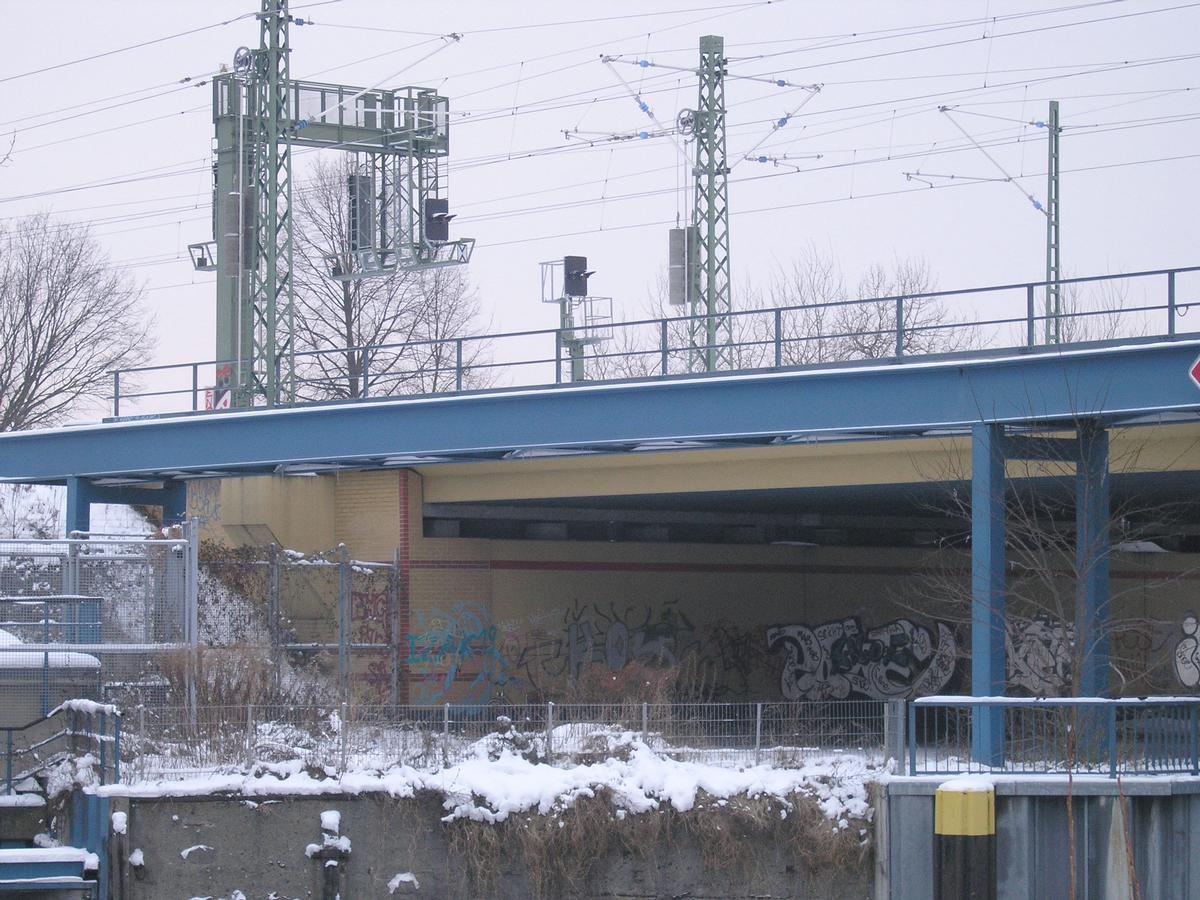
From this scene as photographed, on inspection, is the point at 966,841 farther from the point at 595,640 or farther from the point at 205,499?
Result: the point at 205,499

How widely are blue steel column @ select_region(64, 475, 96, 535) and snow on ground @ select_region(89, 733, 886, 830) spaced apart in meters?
11.5

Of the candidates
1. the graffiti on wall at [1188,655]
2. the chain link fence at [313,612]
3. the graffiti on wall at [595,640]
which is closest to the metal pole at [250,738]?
the chain link fence at [313,612]

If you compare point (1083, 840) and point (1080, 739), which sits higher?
point (1080, 739)

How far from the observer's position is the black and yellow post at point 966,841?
15547mm

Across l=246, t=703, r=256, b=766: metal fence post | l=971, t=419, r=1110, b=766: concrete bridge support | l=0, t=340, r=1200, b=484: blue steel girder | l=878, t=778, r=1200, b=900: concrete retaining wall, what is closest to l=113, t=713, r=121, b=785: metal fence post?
l=246, t=703, r=256, b=766: metal fence post

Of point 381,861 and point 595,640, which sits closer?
point 381,861

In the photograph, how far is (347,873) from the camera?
16.4m

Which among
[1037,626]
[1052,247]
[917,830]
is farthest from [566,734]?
[1052,247]

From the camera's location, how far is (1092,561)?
18.1 m

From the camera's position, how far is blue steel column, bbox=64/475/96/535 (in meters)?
27.0

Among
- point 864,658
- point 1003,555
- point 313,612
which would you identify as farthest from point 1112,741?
point 864,658

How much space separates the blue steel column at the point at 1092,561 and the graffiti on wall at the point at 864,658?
1439 cm

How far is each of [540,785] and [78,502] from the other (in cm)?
1383

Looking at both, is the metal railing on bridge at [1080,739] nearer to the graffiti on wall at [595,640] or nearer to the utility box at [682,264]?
the graffiti on wall at [595,640]
